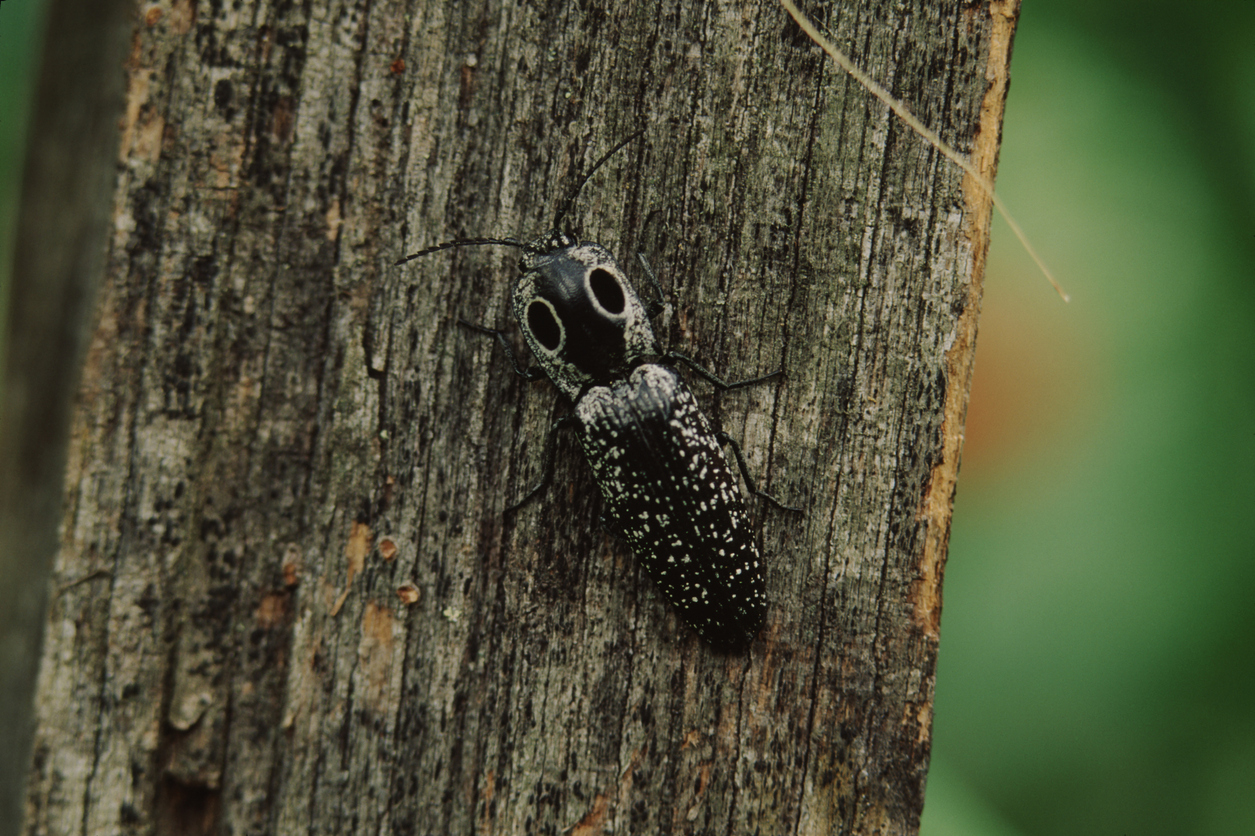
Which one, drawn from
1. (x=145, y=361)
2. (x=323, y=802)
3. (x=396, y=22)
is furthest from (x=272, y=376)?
(x=323, y=802)

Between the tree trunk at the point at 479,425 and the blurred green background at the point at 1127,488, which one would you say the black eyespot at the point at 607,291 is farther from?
the blurred green background at the point at 1127,488

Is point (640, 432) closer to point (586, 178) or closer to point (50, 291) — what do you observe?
point (586, 178)

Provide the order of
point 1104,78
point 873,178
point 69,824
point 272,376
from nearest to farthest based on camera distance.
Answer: point 69,824
point 272,376
point 873,178
point 1104,78

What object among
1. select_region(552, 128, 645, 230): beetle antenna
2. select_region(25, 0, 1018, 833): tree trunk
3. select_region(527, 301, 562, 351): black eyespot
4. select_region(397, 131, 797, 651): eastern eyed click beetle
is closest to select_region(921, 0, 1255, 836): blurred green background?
select_region(25, 0, 1018, 833): tree trunk

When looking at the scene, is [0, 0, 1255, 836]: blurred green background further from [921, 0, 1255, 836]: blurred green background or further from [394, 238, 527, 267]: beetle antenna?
[394, 238, 527, 267]: beetle antenna

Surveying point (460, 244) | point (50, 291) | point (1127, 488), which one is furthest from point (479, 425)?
point (1127, 488)

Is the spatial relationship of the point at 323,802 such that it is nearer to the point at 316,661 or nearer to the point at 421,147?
the point at 316,661
